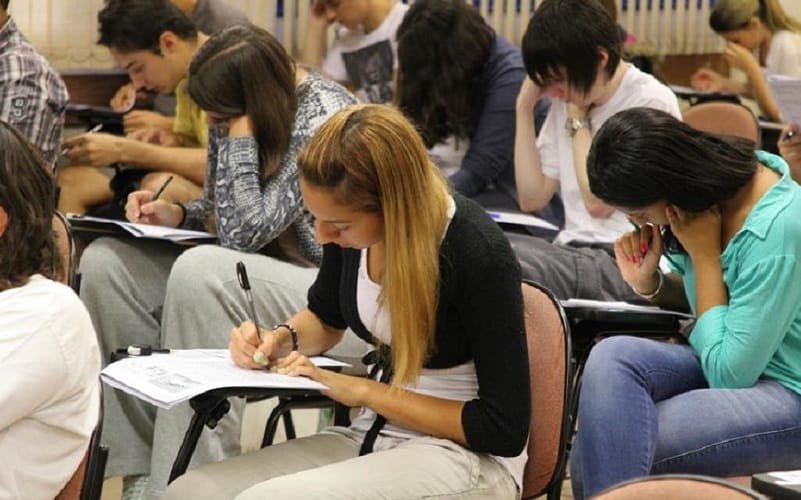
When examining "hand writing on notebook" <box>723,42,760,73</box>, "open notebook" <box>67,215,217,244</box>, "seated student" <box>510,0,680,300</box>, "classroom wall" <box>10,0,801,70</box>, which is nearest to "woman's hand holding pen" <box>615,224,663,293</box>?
"seated student" <box>510,0,680,300</box>

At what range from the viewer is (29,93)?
12.1 feet

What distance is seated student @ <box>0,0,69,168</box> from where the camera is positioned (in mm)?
3646

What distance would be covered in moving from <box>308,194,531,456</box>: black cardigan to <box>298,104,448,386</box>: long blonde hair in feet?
0.10

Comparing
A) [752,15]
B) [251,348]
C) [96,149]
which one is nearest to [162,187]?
[96,149]

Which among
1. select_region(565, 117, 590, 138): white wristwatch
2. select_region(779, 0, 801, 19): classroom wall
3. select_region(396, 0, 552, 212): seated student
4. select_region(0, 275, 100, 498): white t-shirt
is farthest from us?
select_region(779, 0, 801, 19): classroom wall

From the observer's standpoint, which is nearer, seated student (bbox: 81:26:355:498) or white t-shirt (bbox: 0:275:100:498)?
white t-shirt (bbox: 0:275:100:498)

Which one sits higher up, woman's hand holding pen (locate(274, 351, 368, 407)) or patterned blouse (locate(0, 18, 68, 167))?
patterned blouse (locate(0, 18, 68, 167))

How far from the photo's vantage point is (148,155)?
160 inches

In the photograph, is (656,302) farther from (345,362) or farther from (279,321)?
(279,321)

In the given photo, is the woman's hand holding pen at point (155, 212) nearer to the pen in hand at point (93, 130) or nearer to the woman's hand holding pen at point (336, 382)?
the pen in hand at point (93, 130)

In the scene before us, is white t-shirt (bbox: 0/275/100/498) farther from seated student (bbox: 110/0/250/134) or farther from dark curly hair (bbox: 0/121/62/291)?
seated student (bbox: 110/0/250/134)

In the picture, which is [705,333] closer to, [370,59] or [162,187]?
[162,187]

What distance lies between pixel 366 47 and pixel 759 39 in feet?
6.36

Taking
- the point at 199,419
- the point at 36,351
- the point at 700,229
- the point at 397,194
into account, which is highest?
the point at 397,194
